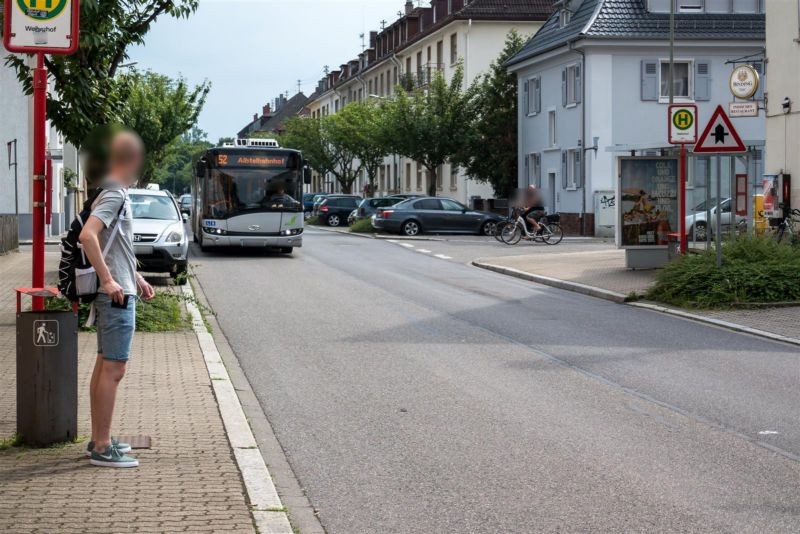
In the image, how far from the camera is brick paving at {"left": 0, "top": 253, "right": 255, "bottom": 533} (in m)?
5.44

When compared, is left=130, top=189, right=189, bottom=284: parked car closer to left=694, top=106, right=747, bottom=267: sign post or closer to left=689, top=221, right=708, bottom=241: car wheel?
left=694, top=106, right=747, bottom=267: sign post

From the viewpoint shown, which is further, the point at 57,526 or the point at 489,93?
the point at 489,93

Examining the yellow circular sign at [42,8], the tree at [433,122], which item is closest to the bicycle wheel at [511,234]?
the tree at [433,122]

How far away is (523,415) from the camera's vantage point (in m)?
8.84

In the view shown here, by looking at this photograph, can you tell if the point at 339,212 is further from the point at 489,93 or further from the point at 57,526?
the point at 57,526

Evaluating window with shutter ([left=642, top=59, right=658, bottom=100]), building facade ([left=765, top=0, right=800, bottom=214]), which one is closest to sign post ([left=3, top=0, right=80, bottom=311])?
building facade ([left=765, top=0, right=800, bottom=214])

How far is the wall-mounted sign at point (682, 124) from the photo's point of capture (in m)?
20.1

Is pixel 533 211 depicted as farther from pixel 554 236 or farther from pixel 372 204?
pixel 372 204

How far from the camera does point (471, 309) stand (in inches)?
682

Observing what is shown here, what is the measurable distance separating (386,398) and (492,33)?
177ft

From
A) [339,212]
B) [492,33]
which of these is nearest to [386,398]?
[339,212]

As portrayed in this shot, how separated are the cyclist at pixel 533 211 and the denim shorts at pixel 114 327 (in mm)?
31994

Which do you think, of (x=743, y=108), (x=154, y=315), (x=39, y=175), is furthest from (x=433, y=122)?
(x=39, y=175)

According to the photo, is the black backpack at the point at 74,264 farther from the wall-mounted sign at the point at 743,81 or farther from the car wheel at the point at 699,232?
the wall-mounted sign at the point at 743,81
